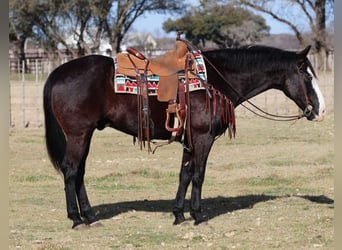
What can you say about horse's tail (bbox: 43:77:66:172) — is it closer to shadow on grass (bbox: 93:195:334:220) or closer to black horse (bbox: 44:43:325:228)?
black horse (bbox: 44:43:325:228)

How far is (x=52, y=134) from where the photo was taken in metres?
6.39

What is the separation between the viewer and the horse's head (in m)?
6.39

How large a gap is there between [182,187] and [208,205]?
3.80ft

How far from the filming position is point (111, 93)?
20.2ft

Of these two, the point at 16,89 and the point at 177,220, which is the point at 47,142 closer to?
the point at 177,220

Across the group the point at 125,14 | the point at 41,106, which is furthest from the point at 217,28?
the point at 41,106

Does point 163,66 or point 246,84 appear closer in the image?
point 163,66

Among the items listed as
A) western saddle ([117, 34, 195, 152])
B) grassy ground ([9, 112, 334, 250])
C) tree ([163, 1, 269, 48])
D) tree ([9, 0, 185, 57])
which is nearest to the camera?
grassy ground ([9, 112, 334, 250])

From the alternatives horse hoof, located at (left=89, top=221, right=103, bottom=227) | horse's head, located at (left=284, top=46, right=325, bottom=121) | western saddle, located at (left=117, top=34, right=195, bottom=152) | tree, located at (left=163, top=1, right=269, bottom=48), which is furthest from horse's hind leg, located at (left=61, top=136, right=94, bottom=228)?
tree, located at (left=163, top=1, right=269, bottom=48)

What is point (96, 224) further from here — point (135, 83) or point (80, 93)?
point (135, 83)

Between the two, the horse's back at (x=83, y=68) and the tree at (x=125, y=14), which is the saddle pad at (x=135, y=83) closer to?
the horse's back at (x=83, y=68)

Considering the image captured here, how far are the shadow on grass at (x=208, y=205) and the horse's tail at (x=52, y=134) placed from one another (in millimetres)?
871

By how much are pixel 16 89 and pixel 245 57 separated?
889 inches

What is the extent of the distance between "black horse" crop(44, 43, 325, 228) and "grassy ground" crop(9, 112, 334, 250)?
0.47m
